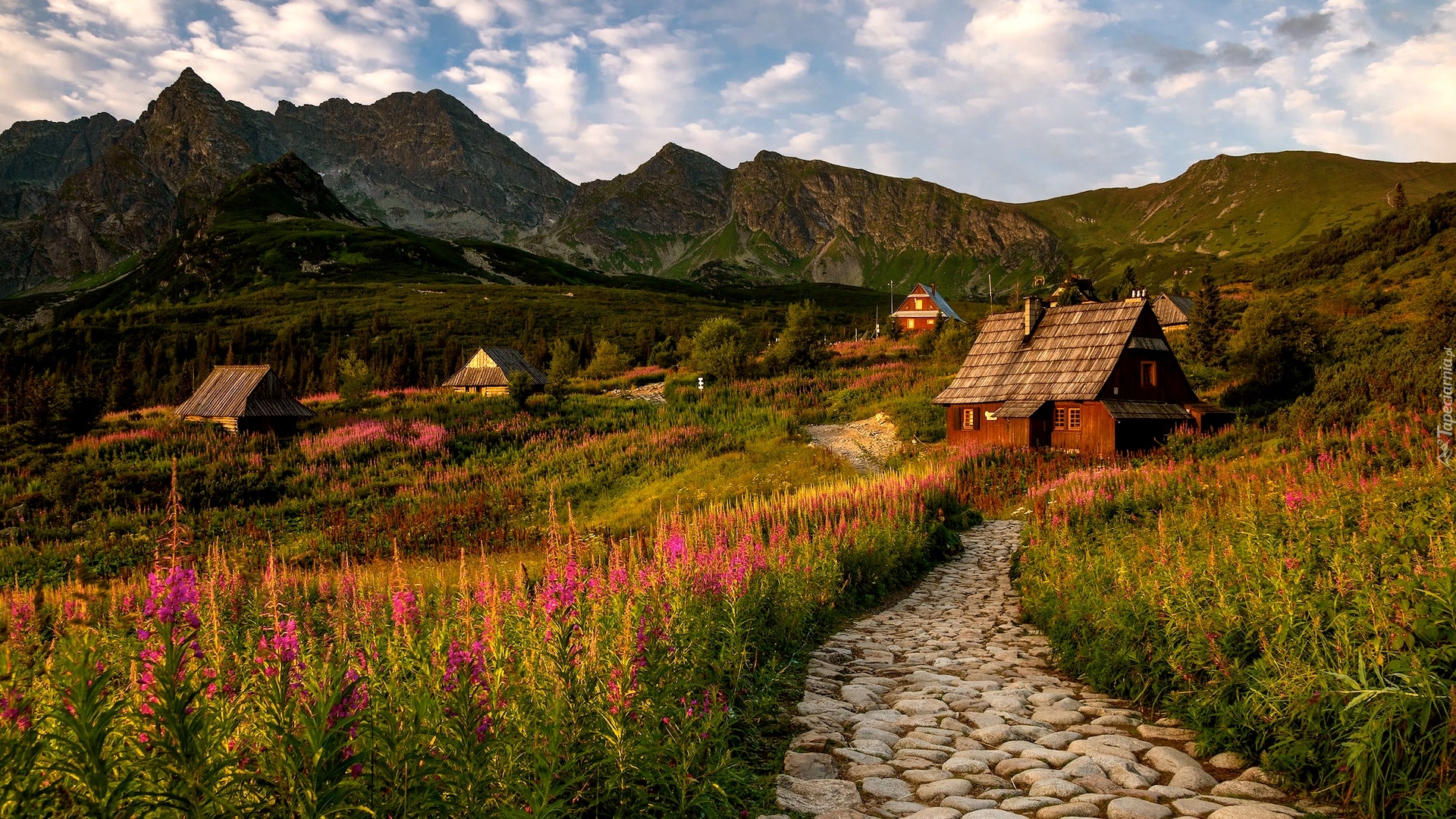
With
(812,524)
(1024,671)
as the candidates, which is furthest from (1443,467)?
(812,524)

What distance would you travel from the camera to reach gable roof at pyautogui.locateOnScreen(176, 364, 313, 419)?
25.8 meters

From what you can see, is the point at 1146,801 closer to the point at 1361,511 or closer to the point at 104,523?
the point at 1361,511

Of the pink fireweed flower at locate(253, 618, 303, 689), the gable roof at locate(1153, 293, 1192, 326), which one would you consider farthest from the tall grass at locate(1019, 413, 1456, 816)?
the gable roof at locate(1153, 293, 1192, 326)

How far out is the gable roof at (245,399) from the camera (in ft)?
84.5

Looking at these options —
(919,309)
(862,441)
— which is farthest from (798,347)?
(919,309)

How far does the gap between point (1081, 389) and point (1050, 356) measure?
2.72 m

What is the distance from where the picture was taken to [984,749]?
5.34m

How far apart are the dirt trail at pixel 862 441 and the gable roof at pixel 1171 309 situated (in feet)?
141

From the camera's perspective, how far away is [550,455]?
24.8m

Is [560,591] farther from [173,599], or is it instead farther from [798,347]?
[798,347]

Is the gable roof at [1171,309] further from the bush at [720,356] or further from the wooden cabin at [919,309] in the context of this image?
the bush at [720,356]

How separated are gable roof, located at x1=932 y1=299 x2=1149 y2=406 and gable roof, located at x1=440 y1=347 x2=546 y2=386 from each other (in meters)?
22.0

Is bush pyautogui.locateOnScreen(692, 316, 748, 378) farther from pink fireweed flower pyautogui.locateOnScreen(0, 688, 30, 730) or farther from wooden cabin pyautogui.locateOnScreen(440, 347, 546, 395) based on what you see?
pink fireweed flower pyautogui.locateOnScreen(0, 688, 30, 730)

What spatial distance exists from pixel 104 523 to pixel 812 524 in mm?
16838
